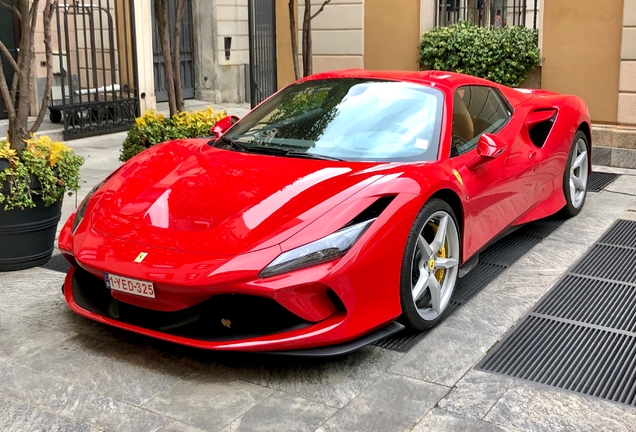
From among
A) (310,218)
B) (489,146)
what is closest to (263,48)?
(489,146)

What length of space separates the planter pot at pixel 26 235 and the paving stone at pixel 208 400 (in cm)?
211

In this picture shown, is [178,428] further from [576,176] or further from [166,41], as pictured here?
[166,41]

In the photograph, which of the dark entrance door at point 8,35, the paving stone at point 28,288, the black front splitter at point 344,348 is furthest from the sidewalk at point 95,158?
the black front splitter at point 344,348

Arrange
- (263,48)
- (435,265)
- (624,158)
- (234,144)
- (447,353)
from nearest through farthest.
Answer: (447,353) → (435,265) → (234,144) → (624,158) → (263,48)

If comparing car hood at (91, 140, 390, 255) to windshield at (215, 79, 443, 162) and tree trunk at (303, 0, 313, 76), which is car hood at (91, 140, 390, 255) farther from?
tree trunk at (303, 0, 313, 76)

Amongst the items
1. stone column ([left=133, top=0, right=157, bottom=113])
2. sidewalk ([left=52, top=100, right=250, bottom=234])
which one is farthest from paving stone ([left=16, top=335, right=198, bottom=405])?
stone column ([left=133, top=0, right=157, bottom=113])

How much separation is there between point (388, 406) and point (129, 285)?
134 centimetres

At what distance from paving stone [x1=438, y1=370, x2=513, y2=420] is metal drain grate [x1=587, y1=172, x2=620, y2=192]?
4.64 m

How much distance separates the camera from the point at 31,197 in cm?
527

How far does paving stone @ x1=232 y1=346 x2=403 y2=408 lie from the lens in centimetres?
370

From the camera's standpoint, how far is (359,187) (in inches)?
162

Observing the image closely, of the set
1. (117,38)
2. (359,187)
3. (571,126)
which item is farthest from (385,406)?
(117,38)

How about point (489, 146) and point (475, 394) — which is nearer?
point (475, 394)

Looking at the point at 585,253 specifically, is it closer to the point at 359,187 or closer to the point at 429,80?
the point at 429,80
